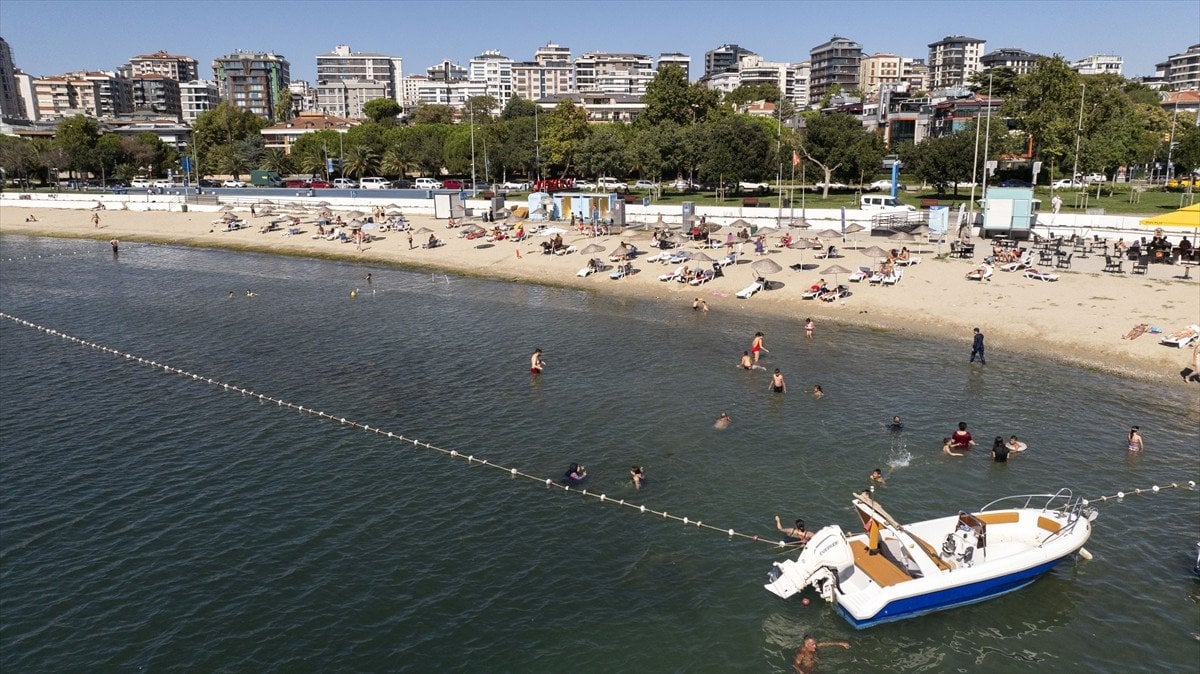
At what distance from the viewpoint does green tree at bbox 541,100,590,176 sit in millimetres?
97812

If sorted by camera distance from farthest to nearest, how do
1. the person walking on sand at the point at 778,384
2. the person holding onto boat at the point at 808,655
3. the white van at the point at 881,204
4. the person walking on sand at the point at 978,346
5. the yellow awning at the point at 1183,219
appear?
the white van at the point at 881,204 → the yellow awning at the point at 1183,219 → the person walking on sand at the point at 978,346 → the person walking on sand at the point at 778,384 → the person holding onto boat at the point at 808,655

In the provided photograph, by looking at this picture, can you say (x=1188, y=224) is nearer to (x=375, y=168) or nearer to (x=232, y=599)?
(x=232, y=599)

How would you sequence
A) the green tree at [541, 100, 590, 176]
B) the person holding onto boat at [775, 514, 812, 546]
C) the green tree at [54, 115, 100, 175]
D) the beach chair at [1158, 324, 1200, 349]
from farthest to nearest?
the green tree at [54, 115, 100, 175] < the green tree at [541, 100, 590, 176] < the beach chair at [1158, 324, 1200, 349] < the person holding onto boat at [775, 514, 812, 546]

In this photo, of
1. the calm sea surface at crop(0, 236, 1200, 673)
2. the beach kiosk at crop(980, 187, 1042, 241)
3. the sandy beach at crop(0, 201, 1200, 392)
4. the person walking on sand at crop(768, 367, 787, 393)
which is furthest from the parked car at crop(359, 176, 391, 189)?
the person walking on sand at crop(768, 367, 787, 393)

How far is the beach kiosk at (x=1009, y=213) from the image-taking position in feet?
168

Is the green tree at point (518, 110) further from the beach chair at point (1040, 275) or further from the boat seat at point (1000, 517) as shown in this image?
the boat seat at point (1000, 517)

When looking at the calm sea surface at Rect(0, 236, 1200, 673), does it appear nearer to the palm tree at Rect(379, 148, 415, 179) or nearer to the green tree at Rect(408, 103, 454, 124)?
the palm tree at Rect(379, 148, 415, 179)

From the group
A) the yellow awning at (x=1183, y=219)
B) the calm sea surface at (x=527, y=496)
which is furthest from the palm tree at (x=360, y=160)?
the yellow awning at (x=1183, y=219)

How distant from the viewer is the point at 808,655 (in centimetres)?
1538

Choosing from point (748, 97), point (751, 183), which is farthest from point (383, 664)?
point (748, 97)

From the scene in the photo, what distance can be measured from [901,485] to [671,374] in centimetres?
1143

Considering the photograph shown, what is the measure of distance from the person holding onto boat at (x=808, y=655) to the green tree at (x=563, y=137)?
276ft

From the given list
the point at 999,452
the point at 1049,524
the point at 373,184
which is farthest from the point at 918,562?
the point at 373,184

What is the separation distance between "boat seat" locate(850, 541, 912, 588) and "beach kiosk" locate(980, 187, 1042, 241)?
133ft
